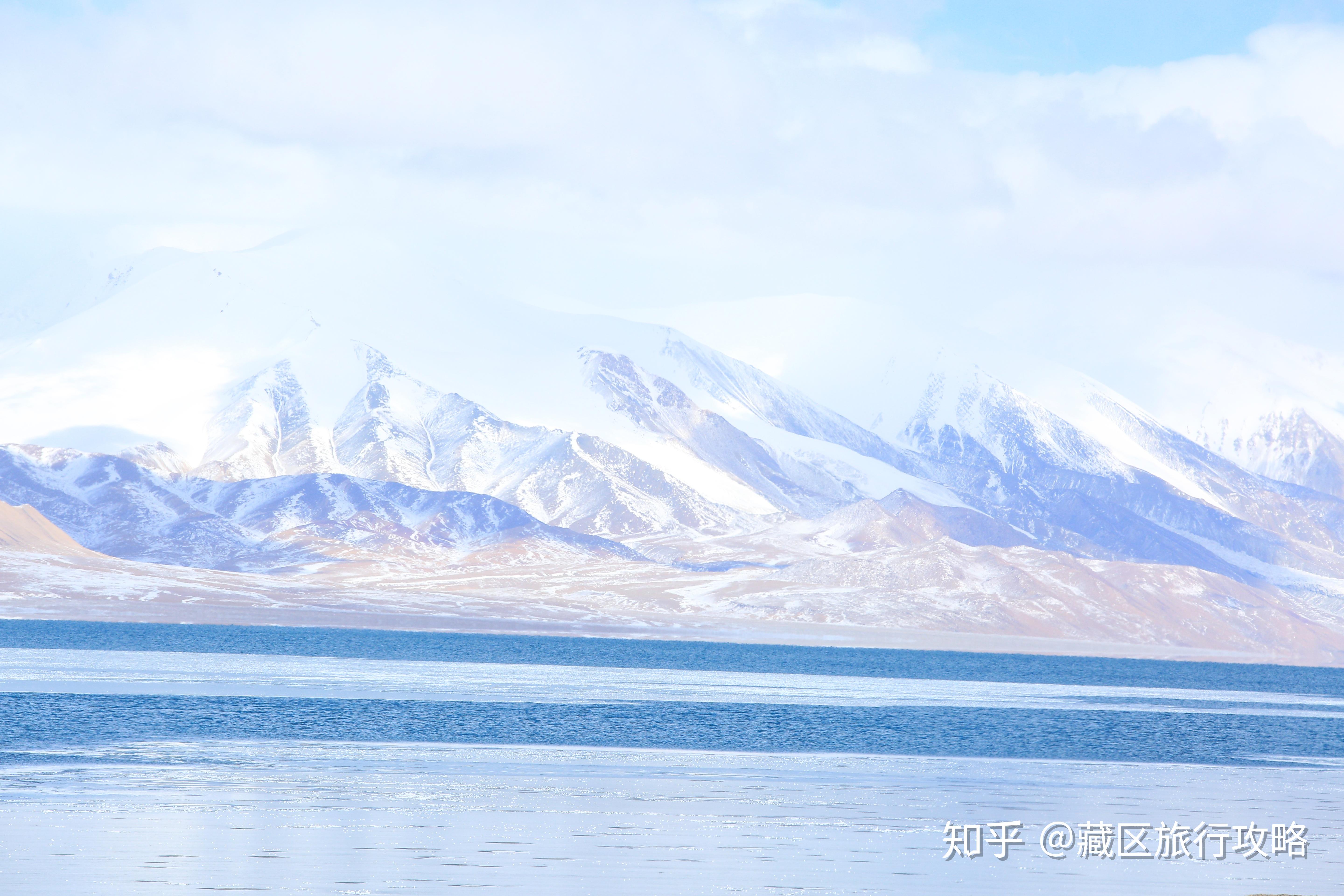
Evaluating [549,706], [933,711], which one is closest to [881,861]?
[549,706]

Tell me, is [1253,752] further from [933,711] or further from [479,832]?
[479,832]

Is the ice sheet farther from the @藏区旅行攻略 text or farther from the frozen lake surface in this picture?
the @藏区旅行攻略 text

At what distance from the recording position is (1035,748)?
79000 millimetres

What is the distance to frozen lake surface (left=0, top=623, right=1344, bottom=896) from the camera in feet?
127

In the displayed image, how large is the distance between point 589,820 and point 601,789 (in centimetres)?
775

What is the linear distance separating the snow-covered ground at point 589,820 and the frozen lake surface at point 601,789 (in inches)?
5.4

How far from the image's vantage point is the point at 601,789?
180ft

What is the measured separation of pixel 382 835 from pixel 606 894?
29.8 feet

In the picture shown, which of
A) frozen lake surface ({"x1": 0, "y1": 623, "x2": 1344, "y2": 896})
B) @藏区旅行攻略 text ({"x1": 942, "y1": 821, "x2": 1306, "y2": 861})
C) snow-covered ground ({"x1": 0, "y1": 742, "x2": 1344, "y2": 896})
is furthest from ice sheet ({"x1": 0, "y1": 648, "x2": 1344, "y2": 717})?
@藏区旅行攻略 text ({"x1": 942, "y1": 821, "x2": 1306, "y2": 861})

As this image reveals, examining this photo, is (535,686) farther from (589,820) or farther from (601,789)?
(589,820)

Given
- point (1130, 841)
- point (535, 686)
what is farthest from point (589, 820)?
point (535, 686)

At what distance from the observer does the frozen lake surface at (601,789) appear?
38.8 m

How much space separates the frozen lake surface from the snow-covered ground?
0.14m

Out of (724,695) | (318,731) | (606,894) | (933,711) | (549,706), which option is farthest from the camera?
(724,695)
